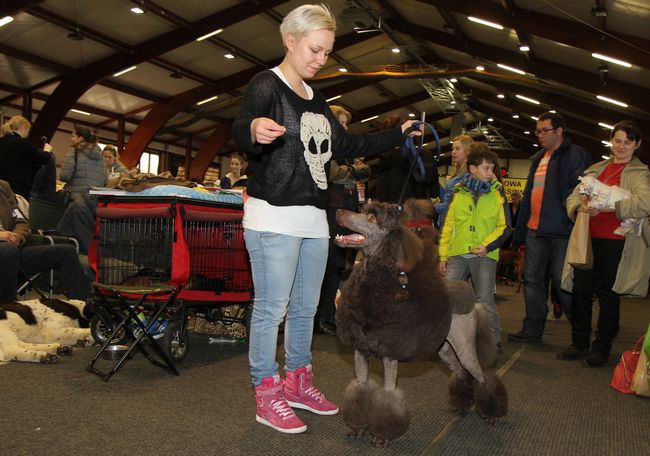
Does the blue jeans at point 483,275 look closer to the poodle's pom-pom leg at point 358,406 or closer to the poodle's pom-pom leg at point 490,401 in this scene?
the poodle's pom-pom leg at point 490,401

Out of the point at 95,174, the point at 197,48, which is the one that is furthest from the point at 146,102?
the point at 95,174

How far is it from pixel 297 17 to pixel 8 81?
1387 cm

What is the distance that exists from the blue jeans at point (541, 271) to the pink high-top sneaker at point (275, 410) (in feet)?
10.2

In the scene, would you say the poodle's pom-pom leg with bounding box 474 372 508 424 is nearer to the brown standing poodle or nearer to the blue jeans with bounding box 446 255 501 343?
the brown standing poodle

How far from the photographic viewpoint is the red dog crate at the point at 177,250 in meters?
3.73

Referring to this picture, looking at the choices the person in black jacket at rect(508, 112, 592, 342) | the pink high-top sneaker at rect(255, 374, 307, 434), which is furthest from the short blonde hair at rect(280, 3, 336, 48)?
the person in black jacket at rect(508, 112, 592, 342)

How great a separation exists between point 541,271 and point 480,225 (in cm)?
101

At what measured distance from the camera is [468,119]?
75.8 feet

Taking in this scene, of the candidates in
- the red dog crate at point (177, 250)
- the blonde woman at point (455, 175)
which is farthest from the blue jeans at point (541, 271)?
the red dog crate at point (177, 250)

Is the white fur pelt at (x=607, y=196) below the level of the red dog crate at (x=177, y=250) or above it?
above

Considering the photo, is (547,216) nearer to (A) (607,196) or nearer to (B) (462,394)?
(A) (607,196)

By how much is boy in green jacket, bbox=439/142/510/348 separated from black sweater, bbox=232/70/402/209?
2072mm

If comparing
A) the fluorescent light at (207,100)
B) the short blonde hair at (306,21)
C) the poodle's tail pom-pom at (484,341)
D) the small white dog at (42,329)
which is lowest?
the small white dog at (42,329)

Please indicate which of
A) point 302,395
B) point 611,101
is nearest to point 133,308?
point 302,395
